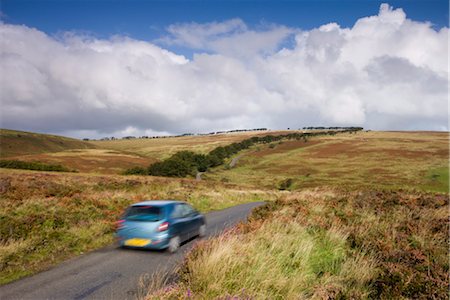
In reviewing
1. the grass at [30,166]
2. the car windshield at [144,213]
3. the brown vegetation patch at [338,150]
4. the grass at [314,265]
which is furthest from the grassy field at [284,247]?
the brown vegetation patch at [338,150]

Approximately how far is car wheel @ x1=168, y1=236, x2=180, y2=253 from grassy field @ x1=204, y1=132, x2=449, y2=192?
52.0 m

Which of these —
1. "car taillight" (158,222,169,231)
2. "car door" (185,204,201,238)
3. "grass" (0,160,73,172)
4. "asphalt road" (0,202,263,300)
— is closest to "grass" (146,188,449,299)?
"asphalt road" (0,202,263,300)

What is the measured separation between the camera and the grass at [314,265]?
17.7 ft

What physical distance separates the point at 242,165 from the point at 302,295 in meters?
91.2

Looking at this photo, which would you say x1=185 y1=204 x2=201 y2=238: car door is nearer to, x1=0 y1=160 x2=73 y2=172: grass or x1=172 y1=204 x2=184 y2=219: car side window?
x1=172 y1=204 x2=184 y2=219: car side window

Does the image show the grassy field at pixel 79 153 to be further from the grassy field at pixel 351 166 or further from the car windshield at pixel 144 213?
the car windshield at pixel 144 213

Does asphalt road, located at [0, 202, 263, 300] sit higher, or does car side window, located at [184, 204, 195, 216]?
car side window, located at [184, 204, 195, 216]

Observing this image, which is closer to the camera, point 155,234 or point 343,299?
point 343,299

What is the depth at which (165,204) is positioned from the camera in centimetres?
1123

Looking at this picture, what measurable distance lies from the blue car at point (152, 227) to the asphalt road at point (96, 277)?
36cm

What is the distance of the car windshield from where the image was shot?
1075cm

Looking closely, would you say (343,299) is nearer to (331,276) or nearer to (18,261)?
(331,276)

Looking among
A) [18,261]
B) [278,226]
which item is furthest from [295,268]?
[18,261]

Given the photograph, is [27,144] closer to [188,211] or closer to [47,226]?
[47,226]
